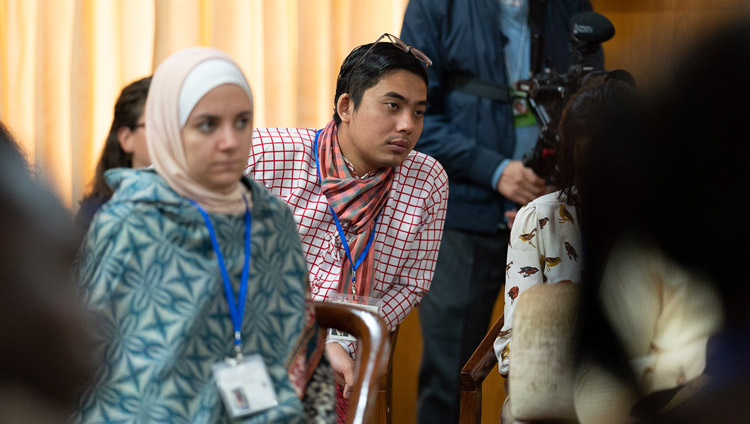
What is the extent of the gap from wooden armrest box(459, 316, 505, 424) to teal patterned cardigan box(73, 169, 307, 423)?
2.37 feet

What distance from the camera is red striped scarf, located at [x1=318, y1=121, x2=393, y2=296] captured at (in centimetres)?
195

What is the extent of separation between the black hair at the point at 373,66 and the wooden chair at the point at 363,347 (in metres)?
0.79

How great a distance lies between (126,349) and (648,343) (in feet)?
2.82

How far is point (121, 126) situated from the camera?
2.21 meters

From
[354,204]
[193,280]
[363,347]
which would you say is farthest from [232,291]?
[354,204]

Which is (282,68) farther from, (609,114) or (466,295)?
(609,114)

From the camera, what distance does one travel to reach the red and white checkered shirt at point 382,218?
1955 mm

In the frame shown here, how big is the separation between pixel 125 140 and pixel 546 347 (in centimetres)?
182

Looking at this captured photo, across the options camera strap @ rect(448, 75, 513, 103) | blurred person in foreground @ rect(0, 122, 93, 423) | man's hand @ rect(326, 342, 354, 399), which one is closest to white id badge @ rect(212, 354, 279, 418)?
blurred person in foreground @ rect(0, 122, 93, 423)

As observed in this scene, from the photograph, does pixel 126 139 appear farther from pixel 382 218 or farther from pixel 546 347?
pixel 546 347

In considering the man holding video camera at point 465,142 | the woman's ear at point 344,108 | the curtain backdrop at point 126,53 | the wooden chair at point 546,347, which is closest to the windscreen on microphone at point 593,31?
the man holding video camera at point 465,142

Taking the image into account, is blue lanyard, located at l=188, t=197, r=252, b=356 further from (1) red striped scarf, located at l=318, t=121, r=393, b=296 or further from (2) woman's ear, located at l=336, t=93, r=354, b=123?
(2) woman's ear, located at l=336, t=93, r=354, b=123

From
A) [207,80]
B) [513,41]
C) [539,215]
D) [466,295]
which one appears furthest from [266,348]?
[513,41]

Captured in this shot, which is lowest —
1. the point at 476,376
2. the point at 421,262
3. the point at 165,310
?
the point at 476,376
